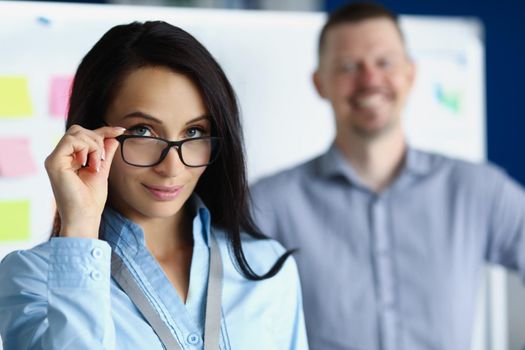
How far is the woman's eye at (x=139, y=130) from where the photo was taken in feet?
3.95

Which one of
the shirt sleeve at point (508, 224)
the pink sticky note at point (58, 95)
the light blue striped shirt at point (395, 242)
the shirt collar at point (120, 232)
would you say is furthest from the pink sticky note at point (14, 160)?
the shirt sleeve at point (508, 224)

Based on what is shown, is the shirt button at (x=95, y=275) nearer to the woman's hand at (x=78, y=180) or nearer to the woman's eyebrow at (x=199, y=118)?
the woman's hand at (x=78, y=180)

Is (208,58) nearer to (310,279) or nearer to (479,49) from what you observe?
(310,279)

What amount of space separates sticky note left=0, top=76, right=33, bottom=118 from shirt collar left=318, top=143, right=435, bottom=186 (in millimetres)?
817

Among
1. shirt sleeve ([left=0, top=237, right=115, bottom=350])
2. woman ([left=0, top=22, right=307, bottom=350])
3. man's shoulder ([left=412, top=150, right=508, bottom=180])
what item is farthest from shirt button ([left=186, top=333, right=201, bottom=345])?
man's shoulder ([left=412, top=150, right=508, bottom=180])

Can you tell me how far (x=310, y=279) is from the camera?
2.21m

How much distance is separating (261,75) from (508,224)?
2.73ft

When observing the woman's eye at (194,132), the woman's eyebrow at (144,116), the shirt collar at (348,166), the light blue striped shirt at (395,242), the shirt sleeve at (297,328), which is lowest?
the light blue striped shirt at (395,242)

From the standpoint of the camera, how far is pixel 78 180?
3.67ft

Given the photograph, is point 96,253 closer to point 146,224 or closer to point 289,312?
point 146,224

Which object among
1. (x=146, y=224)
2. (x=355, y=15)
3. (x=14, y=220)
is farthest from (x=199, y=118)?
(x=355, y=15)

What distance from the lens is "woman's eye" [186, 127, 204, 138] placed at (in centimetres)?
122

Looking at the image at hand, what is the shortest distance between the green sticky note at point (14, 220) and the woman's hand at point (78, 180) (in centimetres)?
83

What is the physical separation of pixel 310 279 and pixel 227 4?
4.16 ft
